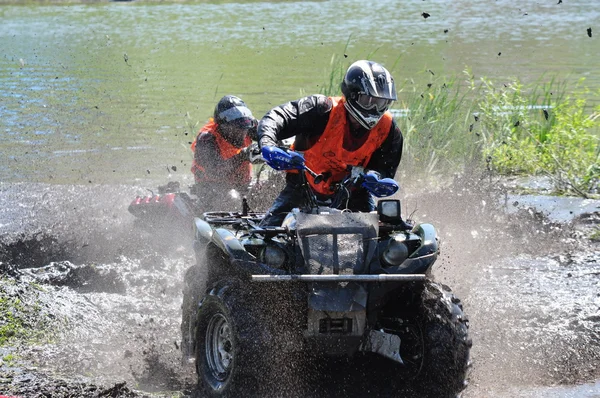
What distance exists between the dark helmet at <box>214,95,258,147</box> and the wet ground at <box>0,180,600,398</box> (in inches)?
54.4

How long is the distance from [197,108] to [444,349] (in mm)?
13987

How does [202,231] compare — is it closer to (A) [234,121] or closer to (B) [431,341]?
(B) [431,341]

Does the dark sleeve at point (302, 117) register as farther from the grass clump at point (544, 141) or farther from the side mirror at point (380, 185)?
the grass clump at point (544, 141)

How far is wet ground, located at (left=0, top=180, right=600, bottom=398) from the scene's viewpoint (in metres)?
6.91

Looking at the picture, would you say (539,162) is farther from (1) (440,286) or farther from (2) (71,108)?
(2) (71,108)

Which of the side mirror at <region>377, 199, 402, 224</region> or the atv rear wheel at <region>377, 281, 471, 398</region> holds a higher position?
the side mirror at <region>377, 199, 402, 224</region>

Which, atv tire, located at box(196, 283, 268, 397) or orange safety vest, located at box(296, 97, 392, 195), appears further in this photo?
orange safety vest, located at box(296, 97, 392, 195)

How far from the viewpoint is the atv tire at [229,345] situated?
588 cm

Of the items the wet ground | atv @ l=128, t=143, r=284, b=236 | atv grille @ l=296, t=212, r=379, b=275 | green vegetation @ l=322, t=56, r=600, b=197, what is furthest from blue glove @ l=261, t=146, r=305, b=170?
green vegetation @ l=322, t=56, r=600, b=197

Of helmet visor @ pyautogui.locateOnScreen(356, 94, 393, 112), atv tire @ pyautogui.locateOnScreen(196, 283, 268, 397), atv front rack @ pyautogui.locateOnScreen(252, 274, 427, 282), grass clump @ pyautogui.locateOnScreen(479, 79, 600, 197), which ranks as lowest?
grass clump @ pyautogui.locateOnScreen(479, 79, 600, 197)

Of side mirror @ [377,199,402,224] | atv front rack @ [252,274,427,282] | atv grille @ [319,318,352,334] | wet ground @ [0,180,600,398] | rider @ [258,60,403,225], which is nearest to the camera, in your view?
atv front rack @ [252,274,427,282]

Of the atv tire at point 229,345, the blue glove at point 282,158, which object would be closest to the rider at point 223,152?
the atv tire at point 229,345

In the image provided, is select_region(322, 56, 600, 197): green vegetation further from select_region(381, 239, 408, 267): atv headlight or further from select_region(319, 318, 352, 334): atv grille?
select_region(319, 318, 352, 334): atv grille

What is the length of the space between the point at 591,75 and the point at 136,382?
57.8 ft
